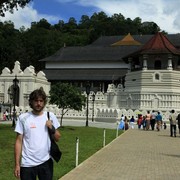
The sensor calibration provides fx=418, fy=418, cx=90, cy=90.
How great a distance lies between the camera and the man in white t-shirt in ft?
19.7

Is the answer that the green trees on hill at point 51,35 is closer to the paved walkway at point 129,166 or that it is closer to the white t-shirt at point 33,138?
the paved walkway at point 129,166

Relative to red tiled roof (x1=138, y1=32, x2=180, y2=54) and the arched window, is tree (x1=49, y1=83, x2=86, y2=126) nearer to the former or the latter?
red tiled roof (x1=138, y1=32, x2=180, y2=54)

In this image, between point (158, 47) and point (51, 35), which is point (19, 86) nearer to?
point (158, 47)

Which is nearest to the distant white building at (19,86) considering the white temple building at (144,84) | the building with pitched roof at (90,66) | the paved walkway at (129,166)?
the white temple building at (144,84)

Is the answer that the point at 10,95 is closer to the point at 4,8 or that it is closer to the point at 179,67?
the point at 179,67

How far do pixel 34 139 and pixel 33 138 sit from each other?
0.07 ft

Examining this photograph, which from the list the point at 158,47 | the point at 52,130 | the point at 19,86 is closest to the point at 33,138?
the point at 52,130

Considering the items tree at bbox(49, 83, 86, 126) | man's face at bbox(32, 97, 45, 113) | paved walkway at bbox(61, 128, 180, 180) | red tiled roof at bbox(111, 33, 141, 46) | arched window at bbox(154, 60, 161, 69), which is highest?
red tiled roof at bbox(111, 33, 141, 46)

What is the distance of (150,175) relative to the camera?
1070cm

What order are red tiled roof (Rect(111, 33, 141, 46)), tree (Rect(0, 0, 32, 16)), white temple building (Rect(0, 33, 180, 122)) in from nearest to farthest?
tree (Rect(0, 0, 32, 16))
white temple building (Rect(0, 33, 180, 122))
red tiled roof (Rect(111, 33, 141, 46))

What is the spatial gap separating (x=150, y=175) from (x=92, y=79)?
60133 mm

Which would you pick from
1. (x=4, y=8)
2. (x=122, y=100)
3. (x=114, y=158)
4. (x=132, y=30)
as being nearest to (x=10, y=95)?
(x=122, y=100)

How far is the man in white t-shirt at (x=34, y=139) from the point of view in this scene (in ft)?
19.7

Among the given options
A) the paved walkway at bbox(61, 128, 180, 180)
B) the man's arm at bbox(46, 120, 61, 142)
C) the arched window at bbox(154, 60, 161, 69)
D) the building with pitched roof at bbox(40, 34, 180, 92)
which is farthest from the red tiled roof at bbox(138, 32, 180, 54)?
the man's arm at bbox(46, 120, 61, 142)
